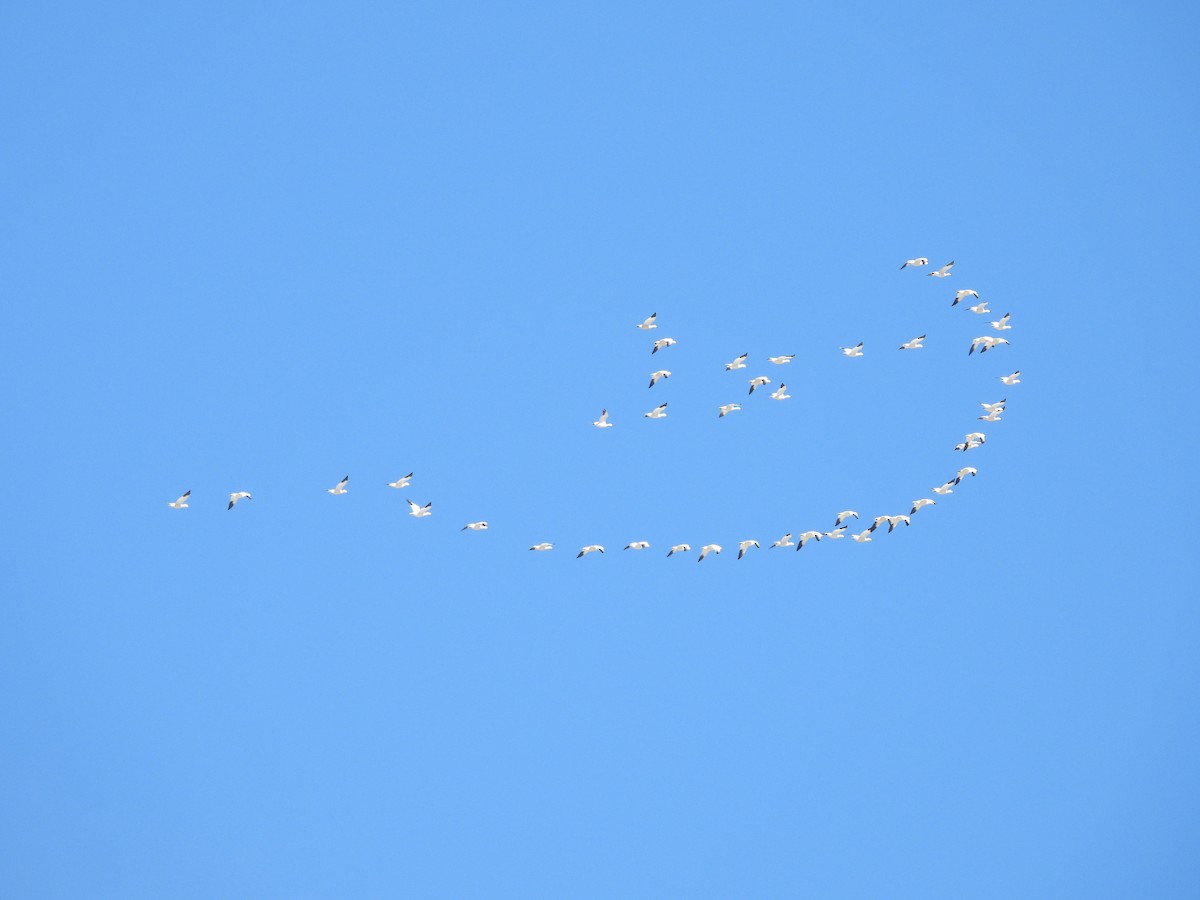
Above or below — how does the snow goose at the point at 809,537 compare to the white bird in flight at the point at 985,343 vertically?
below

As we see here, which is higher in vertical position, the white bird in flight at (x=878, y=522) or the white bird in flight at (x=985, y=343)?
the white bird in flight at (x=985, y=343)

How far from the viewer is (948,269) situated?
61344mm

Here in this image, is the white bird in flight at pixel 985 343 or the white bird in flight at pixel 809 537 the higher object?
the white bird in flight at pixel 985 343

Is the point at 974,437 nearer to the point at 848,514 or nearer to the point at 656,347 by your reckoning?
the point at 848,514

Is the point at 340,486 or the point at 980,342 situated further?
the point at 980,342

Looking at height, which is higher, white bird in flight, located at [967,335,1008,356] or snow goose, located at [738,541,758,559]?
white bird in flight, located at [967,335,1008,356]

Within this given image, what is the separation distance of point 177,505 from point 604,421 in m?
18.1

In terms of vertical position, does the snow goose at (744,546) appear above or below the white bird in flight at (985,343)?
below

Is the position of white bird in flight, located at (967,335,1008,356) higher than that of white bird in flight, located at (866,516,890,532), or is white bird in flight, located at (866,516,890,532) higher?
white bird in flight, located at (967,335,1008,356)

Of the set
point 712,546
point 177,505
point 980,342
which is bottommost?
point 712,546

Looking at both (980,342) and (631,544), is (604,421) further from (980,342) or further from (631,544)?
(980,342)

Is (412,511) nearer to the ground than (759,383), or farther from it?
nearer to the ground

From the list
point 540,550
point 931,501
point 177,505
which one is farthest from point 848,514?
point 177,505

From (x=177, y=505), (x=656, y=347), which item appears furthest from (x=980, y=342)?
(x=177, y=505)
